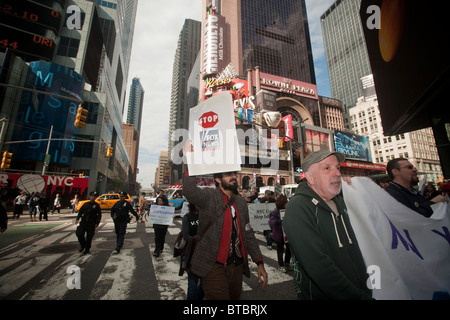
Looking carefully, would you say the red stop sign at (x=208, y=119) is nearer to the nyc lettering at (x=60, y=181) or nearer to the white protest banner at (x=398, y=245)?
the white protest banner at (x=398, y=245)

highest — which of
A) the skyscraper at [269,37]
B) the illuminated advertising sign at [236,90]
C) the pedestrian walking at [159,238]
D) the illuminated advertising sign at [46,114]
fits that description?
the skyscraper at [269,37]

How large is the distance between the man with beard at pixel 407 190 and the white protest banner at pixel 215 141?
8.78 ft

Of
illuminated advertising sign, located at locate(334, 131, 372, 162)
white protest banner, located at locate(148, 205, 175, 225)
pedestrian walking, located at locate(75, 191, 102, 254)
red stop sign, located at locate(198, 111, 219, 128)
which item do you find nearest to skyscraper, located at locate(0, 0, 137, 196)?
pedestrian walking, located at locate(75, 191, 102, 254)

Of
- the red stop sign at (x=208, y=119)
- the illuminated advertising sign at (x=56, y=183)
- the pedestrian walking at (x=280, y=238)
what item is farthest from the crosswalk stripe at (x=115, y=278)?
the illuminated advertising sign at (x=56, y=183)

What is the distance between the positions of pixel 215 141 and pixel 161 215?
5315mm

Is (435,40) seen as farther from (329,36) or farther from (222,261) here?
(329,36)

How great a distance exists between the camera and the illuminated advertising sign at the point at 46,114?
26.3 m

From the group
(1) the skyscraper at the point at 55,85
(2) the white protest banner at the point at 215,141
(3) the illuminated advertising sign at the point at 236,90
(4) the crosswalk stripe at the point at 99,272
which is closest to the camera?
(2) the white protest banner at the point at 215,141

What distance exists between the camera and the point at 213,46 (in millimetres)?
58562

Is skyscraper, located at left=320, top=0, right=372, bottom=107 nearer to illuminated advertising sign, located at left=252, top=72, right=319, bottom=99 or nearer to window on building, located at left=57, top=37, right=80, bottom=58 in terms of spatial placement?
illuminated advertising sign, located at left=252, top=72, right=319, bottom=99

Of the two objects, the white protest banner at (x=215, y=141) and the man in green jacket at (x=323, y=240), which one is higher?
the white protest banner at (x=215, y=141)

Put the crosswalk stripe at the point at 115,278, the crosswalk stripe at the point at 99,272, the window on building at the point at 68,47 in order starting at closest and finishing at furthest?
the crosswalk stripe at the point at 115,278 < the crosswalk stripe at the point at 99,272 < the window on building at the point at 68,47

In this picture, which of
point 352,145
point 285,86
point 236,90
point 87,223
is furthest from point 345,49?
point 87,223

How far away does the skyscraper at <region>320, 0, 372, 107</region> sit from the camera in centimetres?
10844
